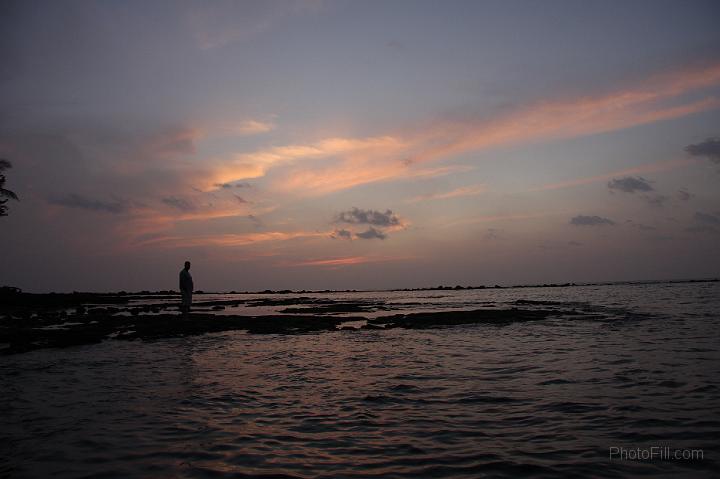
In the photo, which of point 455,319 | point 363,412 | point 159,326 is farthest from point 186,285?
point 363,412

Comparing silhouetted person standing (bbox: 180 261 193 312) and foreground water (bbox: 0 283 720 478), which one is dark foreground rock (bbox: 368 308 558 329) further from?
foreground water (bbox: 0 283 720 478)

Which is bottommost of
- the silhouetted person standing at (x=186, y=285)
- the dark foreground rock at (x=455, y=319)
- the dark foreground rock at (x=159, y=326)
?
the dark foreground rock at (x=455, y=319)

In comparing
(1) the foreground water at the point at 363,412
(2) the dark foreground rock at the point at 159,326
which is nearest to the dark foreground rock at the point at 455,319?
(2) the dark foreground rock at the point at 159,326

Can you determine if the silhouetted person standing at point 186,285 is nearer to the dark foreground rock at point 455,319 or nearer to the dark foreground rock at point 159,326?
the dark foreground rock at point 159,326

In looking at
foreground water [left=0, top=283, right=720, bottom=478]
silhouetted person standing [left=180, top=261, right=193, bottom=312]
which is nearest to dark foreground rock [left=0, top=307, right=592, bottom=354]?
silhouetted person standing [left=180, top=261, right=193, bottom=312]

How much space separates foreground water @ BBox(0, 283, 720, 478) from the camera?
653 cm

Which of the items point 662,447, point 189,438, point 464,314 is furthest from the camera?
point 464,314

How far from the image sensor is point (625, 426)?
8039mm

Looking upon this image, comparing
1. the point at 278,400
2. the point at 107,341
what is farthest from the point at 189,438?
the point at 107,341

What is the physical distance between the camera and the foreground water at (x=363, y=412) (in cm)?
653

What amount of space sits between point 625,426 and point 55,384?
1370 centimetres

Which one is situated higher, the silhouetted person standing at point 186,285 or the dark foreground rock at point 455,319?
the silhouetted person standing at point 186,285

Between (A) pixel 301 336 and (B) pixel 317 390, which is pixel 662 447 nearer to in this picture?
(B) pixel 317 390

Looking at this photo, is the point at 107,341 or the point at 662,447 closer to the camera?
the point at 662,447
